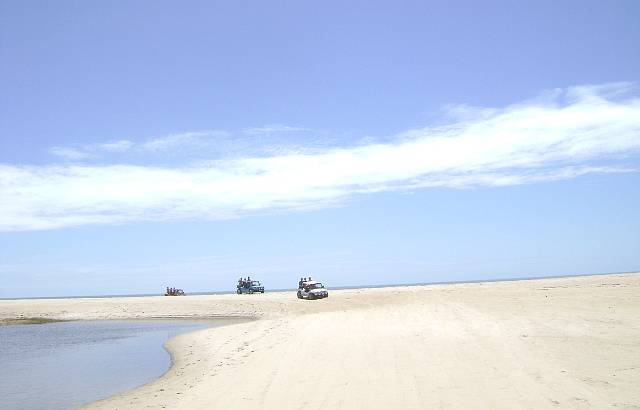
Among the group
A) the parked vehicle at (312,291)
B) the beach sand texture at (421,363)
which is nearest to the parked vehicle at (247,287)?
the parked vehicle at (312,291)

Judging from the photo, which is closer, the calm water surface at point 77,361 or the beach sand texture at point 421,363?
the beach sand texture at point 421,363

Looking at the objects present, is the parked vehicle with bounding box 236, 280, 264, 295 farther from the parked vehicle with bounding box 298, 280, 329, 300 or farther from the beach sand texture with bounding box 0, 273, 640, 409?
the beach sand texture with bounding box 0, 273, 640, 409

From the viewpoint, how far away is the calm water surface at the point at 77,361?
1590cm

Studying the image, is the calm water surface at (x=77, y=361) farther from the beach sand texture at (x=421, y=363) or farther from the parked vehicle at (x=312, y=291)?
the parked vehicle at (x=312, y=291)

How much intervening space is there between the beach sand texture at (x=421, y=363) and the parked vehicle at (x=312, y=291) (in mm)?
24542

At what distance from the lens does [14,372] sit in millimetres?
20703

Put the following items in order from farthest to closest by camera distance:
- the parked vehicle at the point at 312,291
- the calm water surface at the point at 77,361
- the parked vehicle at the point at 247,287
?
the parked vehicle at the point at 247,287
the parked vehicle at the point at 312,291
the calm water surface at the point at 77,361

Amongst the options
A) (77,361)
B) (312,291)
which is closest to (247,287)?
(312,291)

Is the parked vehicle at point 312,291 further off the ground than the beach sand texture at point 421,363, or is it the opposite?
the parked vehicle at point 312,291

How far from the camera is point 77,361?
22.8m

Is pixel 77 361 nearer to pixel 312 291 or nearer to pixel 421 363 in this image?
pixel 421 363

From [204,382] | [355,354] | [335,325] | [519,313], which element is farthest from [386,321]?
[204,382]

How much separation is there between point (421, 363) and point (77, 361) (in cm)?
1613

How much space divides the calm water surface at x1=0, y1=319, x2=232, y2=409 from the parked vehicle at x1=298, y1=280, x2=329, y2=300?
13.8m
